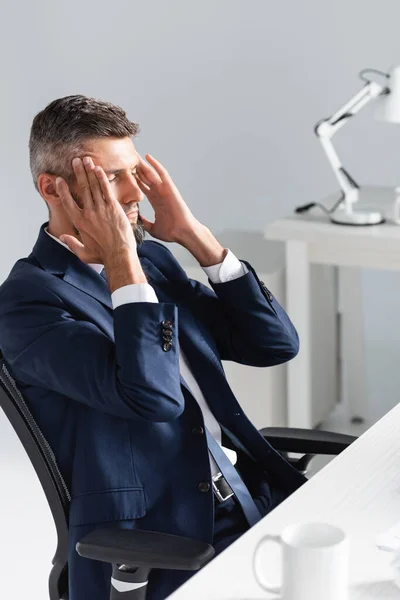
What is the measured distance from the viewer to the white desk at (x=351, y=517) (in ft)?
4.32

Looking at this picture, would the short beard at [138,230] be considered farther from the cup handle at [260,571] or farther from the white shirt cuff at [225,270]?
the cup handle at [260,571]

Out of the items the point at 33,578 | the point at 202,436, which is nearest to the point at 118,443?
the point at 202,436

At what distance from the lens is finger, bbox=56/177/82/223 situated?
74.0 inches

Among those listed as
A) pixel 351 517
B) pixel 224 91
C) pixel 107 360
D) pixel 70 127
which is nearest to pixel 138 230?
pixel 70 127

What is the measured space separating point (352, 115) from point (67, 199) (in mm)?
1537

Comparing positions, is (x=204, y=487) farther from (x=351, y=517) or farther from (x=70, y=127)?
(x=70, y=127)

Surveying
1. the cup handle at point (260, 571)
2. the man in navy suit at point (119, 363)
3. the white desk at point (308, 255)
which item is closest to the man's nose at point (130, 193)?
the man in navy suit at point (119, 363)

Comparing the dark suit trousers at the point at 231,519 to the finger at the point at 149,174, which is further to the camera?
the finger at the point at 149,174

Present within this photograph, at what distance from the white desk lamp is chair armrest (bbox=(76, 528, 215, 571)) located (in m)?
1.76

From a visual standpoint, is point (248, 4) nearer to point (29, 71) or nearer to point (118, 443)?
point (29, 71)

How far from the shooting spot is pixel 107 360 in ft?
5.80

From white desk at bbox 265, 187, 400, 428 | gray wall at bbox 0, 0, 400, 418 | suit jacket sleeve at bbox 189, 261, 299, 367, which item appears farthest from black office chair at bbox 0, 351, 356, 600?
gray wall at bbox 0, 0, 400, 418

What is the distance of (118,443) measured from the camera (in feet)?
5.99

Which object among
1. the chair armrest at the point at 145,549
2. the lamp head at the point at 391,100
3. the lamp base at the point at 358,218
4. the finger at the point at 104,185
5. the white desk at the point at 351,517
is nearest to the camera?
the white desk at the point at 351,517
